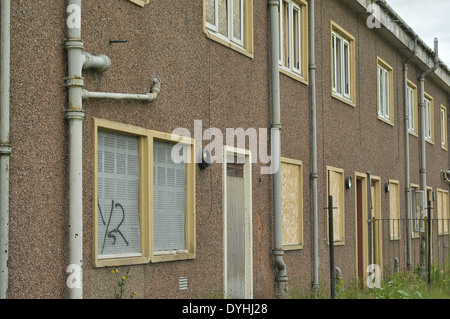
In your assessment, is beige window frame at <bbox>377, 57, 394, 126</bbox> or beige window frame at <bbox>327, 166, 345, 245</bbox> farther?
beige window frame at <bbox>377, 57, 394, 126</bbox>

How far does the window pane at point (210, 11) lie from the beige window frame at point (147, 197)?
1954 mm

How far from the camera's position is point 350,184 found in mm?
16828

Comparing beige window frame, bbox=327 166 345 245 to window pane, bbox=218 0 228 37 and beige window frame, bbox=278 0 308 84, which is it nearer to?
beige window frame, bbox=278 0 308 84

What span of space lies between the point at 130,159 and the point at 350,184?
28.1ft

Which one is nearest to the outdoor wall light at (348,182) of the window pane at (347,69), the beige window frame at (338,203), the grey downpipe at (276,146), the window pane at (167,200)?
the beige window frame at (338,203)

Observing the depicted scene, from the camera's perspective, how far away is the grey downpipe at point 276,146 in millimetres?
12742

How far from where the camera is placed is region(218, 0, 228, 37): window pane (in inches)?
456

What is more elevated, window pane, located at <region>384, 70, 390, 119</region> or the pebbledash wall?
window pane, located at <region>384, 70, 390, 119</region>

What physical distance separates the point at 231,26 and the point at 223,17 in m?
0.23

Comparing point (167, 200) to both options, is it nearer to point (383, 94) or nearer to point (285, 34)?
point (285, 34)

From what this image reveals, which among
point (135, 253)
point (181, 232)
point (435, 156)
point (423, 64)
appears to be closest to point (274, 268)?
point (181, 232)

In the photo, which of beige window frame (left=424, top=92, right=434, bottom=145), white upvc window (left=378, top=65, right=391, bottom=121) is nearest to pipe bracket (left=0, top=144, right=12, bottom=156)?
white upvc window (left=378, top=65, right=391, bottom=121)

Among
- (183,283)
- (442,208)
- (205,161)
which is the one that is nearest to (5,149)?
(183,283)

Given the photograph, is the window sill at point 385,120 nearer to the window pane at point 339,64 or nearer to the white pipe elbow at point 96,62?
the window pane at point 339,64
